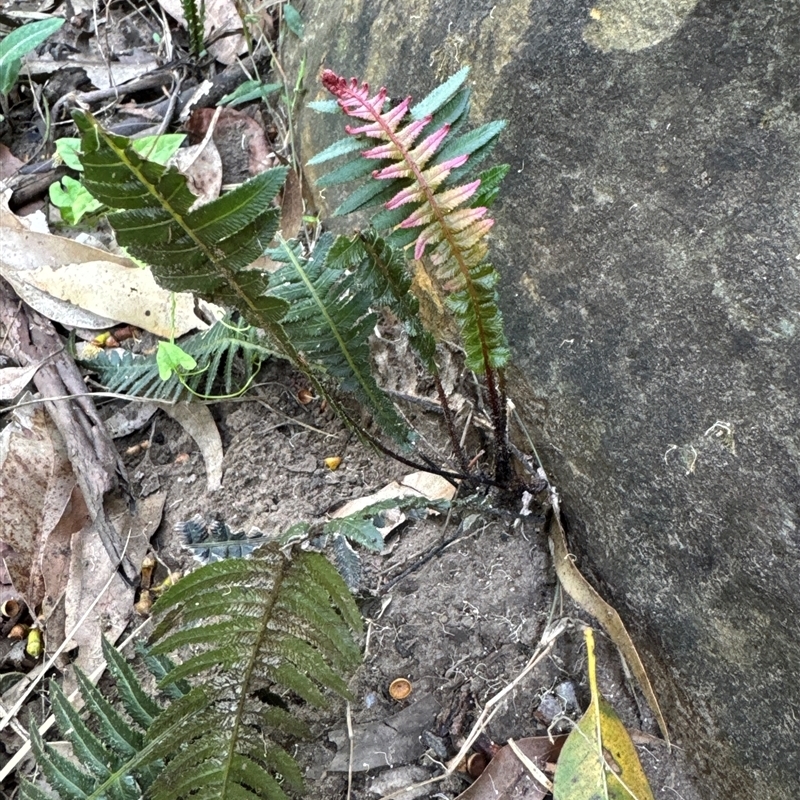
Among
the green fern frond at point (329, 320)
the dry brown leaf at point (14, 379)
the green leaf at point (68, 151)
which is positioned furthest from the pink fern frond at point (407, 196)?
the green leaf at point (68, 151)

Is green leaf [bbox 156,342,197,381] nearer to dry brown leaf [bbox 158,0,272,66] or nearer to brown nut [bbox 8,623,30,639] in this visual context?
brown nut [bbox 8,623,30,639]

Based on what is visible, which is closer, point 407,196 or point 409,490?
point 407,196

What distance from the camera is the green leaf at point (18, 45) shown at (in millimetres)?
2521

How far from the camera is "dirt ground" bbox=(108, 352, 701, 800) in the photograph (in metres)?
1.48

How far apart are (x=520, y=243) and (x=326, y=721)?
3.51 feet

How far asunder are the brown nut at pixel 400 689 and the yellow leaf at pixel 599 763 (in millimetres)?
323

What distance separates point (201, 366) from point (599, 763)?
4.26 ft

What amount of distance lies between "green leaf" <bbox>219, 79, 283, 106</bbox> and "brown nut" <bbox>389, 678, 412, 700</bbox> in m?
1.80

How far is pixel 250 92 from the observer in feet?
8.07

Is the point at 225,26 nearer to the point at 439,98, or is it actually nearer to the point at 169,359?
the point at 169,359

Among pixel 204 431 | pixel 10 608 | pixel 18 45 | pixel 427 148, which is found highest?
pixel 18 45

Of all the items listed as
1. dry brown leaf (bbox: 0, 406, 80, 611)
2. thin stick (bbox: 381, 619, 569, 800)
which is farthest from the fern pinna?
dry brown leaf (bbox: 0, 406, 80, 611)

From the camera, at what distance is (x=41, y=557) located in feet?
6.06

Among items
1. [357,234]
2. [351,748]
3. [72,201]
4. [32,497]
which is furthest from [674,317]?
[72,201]
